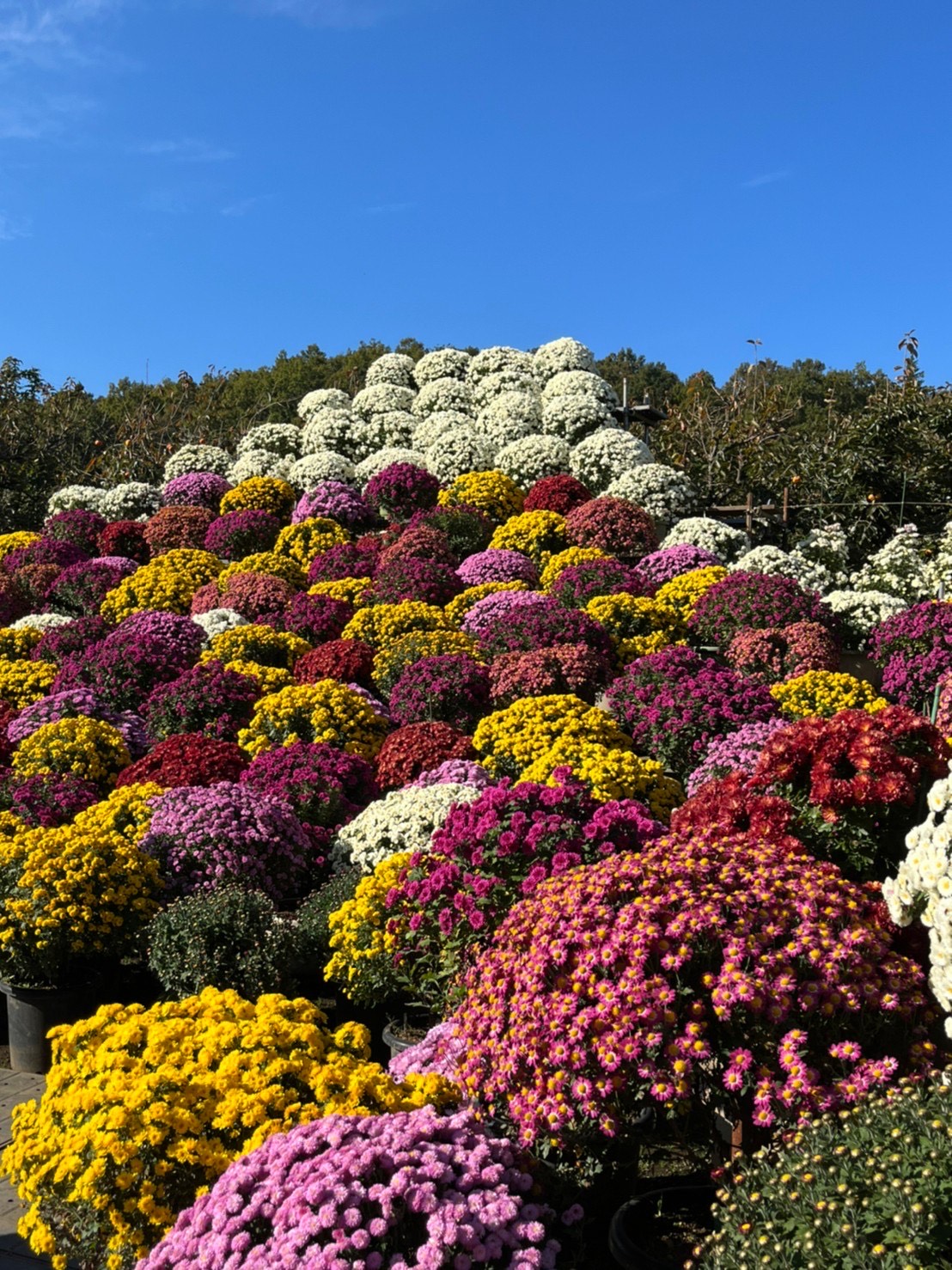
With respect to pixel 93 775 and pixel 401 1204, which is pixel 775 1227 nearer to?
pixel 401 1204

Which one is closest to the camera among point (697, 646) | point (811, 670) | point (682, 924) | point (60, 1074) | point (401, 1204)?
point (401, 1204)

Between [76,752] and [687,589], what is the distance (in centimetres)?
694

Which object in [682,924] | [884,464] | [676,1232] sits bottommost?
[676,1232]

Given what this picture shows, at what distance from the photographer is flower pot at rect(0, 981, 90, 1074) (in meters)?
6.43

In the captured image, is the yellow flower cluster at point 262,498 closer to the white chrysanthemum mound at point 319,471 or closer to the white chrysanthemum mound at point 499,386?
the white chrysanthemum mound at point 319,471

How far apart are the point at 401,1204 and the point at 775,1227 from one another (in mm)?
1032

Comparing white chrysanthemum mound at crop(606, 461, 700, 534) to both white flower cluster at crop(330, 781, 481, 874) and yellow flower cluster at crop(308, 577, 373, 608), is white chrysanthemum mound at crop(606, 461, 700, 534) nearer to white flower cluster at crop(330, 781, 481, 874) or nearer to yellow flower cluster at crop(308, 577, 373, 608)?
yellow flower cluster at crop(308, 577, 373, 608)

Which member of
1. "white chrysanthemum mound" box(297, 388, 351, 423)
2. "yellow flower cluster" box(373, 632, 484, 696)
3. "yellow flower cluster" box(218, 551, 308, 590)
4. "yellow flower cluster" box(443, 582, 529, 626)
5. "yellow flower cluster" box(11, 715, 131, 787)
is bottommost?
"yellow flower cluster" box(11, 715, 131, 787)

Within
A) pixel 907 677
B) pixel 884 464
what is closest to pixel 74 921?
pixel 907 677

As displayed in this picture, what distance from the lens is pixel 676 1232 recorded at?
13.4ft

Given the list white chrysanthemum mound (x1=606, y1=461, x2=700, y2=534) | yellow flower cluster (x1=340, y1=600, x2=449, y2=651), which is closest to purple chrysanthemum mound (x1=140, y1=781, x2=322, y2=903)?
yellow flower cluster (x1=340, y1=600, x2=449, y2=651)

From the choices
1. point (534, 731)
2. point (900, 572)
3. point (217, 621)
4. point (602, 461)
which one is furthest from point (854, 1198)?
point (602, 461)

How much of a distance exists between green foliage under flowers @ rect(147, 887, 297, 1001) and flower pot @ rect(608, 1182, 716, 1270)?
241 cm

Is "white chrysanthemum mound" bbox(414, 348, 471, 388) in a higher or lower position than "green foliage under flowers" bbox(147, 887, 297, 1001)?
higher
